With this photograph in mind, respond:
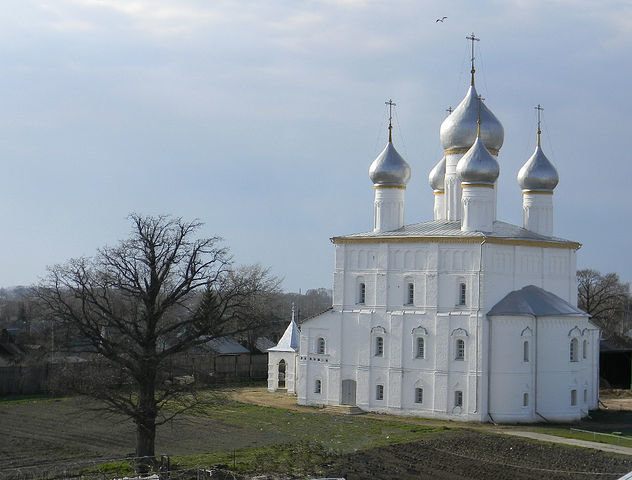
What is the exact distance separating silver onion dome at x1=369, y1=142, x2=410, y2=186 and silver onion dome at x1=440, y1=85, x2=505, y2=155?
2071 mm

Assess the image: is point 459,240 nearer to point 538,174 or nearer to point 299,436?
point 538,174

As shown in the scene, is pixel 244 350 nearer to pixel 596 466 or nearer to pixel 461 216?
pixel 461 216

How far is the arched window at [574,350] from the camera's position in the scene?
35.1 meters

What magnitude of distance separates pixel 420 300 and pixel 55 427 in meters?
14.1

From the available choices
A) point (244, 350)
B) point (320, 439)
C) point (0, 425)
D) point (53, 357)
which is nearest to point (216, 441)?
point (320, 439)

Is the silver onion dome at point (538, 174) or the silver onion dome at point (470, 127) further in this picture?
the silver onion dome at point (538, 174)

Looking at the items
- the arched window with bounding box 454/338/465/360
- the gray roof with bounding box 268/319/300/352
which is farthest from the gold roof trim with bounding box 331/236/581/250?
the gray roof with bounding box 268/319/300/352

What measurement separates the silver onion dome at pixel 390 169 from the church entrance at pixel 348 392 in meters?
8.39

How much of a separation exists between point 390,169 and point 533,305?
8394 mm

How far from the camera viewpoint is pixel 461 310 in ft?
116

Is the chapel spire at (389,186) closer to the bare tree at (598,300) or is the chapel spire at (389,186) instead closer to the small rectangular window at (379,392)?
the small rectangular window at (379,392)

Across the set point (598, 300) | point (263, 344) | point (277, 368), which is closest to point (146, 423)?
point (277, 368)

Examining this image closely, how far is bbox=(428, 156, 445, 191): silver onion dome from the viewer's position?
4138 centimetres

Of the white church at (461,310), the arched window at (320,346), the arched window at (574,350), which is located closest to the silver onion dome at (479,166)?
the white church at (461,310)
